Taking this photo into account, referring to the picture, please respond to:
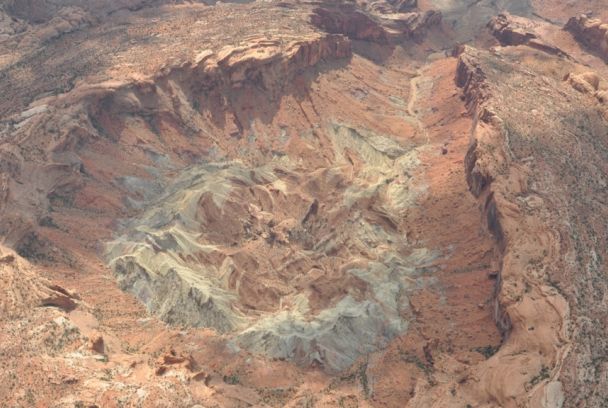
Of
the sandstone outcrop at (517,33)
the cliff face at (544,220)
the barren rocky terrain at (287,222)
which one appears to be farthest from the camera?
the sandstone outcrop at (517,33)

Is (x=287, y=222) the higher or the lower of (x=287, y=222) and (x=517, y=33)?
the lower

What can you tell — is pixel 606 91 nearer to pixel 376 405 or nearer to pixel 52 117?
pixel 376 405

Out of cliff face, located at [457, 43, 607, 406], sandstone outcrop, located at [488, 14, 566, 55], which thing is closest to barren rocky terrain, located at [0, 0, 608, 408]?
cliff face, located at [457, 43, 607, 406]

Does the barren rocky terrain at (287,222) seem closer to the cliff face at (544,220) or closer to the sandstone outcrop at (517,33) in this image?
the cliff face at (544,220)

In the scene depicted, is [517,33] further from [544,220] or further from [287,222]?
[287,222]

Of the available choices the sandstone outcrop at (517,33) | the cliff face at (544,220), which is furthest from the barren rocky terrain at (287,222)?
the sandstone outcrop at (517,33)

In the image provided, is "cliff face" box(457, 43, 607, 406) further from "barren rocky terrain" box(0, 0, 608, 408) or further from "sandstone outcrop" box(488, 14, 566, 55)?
"sandstone outcrop" box(488, 14, 566, 55)

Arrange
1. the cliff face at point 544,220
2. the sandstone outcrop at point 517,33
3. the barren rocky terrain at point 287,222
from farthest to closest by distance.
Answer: the sandstone outcrop at point 517,33 → the barren rocky terrain at point 287,222 → the cliff face at point 544,220

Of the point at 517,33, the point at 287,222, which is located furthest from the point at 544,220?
the point at 517,33
